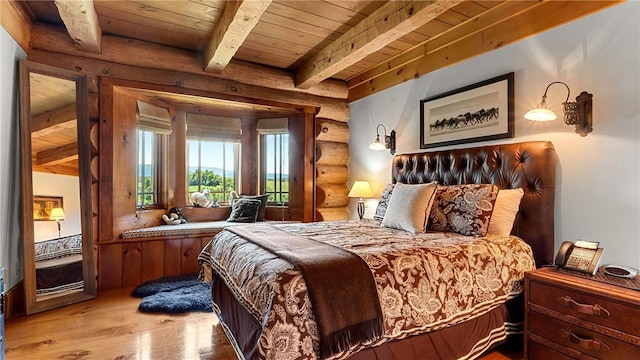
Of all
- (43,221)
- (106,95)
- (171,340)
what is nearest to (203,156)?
(106,95)

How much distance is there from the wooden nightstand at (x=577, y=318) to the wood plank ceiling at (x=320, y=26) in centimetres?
181

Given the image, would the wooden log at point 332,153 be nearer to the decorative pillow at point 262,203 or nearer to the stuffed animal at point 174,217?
the decorative pillow at point 262,203

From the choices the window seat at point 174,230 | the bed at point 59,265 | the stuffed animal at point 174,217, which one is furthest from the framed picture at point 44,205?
the stuffed animal at point 174,217

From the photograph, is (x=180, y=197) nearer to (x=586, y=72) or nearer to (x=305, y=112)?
(x=305, y=112)

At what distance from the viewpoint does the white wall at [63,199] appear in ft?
8.70

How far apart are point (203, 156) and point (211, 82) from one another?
1.18m

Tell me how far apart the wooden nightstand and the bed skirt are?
16 centimetres

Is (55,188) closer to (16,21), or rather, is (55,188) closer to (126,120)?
(126,120)

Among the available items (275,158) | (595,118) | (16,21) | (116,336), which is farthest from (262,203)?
(595,118)

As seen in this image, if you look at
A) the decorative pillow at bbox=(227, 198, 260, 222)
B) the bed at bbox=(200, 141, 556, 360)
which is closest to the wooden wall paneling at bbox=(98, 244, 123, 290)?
the decorative pillow at bbox=(227, 198, 260, 222)

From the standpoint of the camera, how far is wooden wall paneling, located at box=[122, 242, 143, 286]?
3.29 metres

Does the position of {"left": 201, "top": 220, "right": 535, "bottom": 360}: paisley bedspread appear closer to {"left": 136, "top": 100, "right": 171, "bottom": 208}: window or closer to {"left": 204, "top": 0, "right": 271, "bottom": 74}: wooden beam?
{"left": 204, "top": 0, "right": 271, "bottom": 74}: wooden beam

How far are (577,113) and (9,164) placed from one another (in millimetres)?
4196

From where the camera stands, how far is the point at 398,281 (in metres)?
1.59
